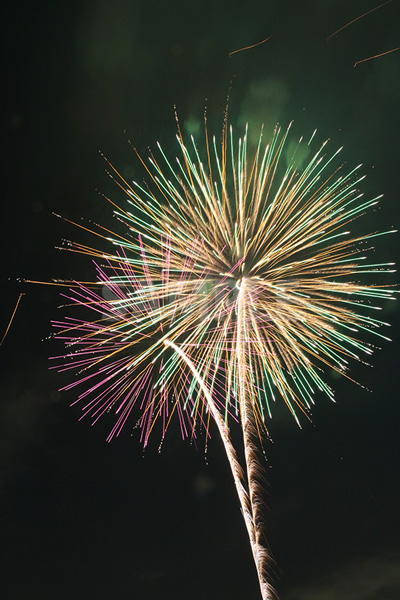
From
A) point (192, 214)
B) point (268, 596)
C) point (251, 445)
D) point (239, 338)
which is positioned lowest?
point (268, 596)

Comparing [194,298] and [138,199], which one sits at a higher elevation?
[138,199]

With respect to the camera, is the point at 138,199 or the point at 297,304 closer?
the point at 138,199

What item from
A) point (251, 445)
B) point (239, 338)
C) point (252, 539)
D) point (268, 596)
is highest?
point (239, 338)

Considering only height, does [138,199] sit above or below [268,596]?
above

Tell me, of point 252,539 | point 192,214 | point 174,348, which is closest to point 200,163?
point 192,214

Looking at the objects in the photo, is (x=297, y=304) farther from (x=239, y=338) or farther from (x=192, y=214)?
(x=192, y=214)

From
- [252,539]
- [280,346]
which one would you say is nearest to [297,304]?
[280,346]

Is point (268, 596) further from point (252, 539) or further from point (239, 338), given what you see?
point (239, 338)

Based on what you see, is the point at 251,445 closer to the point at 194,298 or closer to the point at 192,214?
the point at 194,298

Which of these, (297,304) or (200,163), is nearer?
(200,163)
